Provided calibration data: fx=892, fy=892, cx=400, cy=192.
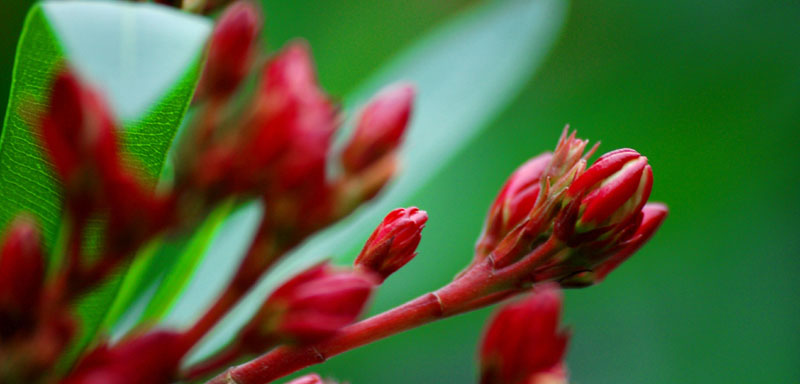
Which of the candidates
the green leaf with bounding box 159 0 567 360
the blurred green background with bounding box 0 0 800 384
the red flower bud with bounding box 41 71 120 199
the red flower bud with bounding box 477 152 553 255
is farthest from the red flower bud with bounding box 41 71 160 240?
the blurred green background with bounding box 0 0 800 384

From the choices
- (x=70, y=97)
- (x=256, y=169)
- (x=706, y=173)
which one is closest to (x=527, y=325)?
(x=256, y=169)

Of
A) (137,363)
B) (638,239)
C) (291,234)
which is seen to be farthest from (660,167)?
(137,363)

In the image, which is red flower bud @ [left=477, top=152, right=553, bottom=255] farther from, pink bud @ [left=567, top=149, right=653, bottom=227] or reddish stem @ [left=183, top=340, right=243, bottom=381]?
reddish stem @ [left=183, top=340, right=243, bottom=381]

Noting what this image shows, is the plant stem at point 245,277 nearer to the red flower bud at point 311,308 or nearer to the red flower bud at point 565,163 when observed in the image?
the red flower bud at point 311,308

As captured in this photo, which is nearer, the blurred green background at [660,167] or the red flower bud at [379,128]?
the red flower bud at [379,128]

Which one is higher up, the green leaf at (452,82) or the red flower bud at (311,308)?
the green leaf at (452,82)

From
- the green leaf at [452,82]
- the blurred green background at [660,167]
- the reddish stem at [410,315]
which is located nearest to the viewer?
the reddish stem at [410,315]

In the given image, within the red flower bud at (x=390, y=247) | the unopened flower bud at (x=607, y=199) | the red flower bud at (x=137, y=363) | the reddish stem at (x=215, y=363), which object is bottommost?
the reddish stem at (x=215, y=363)

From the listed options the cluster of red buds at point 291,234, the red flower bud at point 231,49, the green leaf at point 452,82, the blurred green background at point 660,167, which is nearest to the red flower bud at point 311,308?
the cluster of red buds at point 291,234
